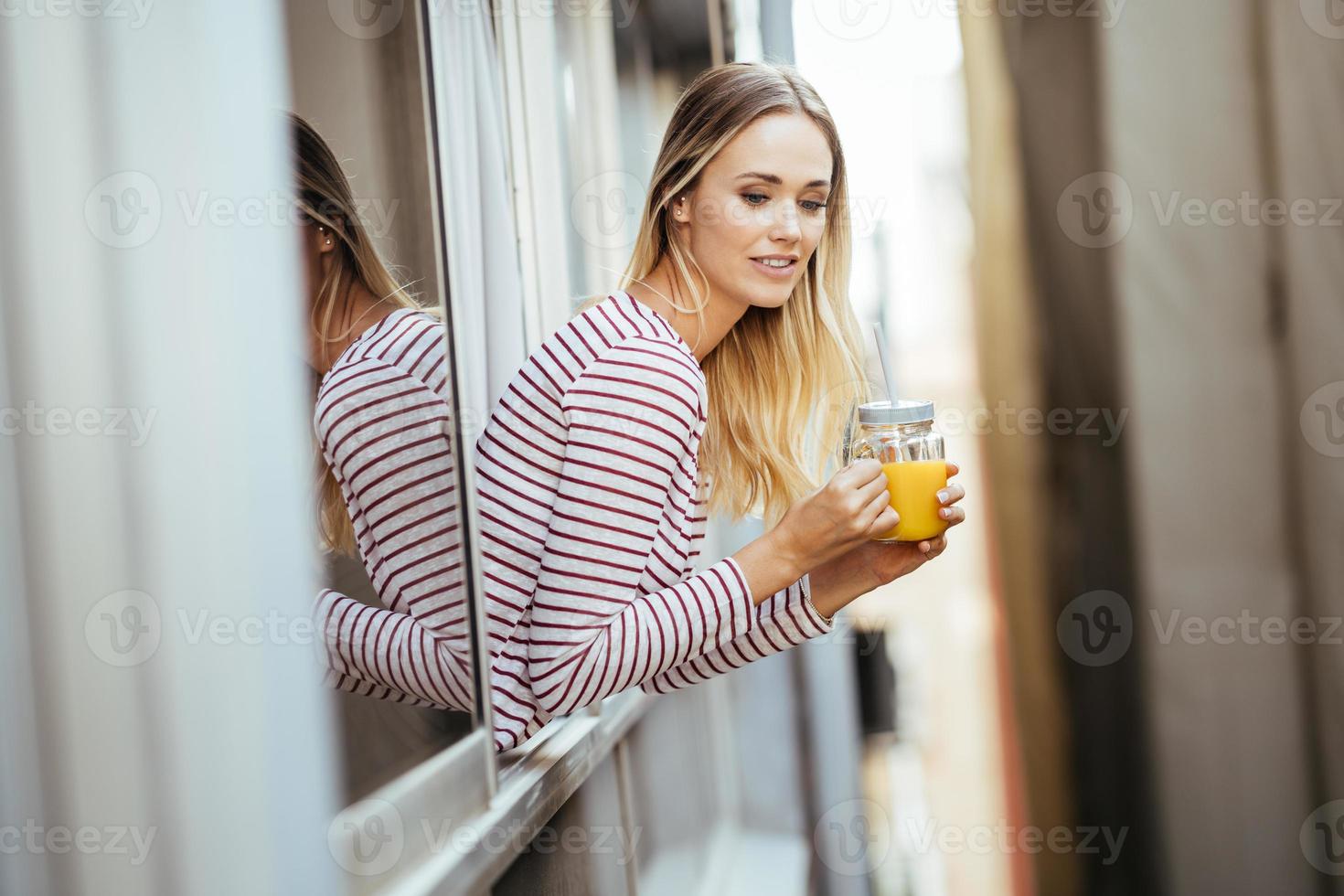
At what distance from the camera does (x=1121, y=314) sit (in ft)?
3.86

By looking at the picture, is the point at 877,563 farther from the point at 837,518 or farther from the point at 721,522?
the point at 721,522

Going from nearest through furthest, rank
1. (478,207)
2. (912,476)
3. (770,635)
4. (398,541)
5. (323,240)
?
1. (323,240)
2. (398,541)
3. (912,476)
4. (770,635)
5. (478,207)

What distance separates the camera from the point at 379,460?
60 cm

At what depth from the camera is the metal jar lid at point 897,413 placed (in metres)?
0.73

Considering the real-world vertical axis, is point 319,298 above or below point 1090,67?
below

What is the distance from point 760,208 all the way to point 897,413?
22 centimetres

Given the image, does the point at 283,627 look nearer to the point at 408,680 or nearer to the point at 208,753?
the point at 208,753

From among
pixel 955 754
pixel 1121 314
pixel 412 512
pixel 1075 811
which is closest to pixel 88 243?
pixel 412 512

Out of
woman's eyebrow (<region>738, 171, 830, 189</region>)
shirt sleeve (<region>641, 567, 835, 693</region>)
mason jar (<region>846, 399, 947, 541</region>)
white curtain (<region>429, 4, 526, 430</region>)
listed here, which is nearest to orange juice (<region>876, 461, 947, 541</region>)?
mason jar (<region>846, 399, 947, 541</region>)

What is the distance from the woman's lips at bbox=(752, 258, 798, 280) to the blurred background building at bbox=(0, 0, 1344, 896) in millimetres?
233

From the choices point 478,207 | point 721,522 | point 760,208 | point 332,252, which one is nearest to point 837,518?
point 760,208

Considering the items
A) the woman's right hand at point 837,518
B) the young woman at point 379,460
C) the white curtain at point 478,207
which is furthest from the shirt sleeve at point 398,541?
the woman's right hand at point 837,518

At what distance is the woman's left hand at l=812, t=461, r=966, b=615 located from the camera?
756 mm

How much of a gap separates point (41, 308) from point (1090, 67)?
3.99 feet
